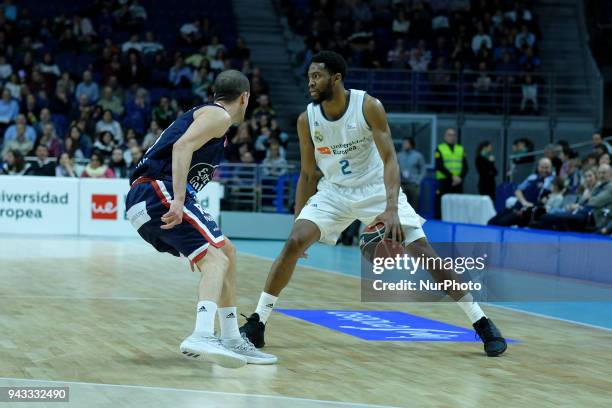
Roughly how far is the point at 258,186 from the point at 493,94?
5.49 meters

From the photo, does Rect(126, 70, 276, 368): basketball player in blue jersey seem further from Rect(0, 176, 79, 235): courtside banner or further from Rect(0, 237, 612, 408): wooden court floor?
Rect(0, 176, 79, 235): courtside banner

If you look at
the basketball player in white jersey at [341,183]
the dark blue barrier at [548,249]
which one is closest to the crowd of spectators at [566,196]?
the dark blue barrier at [548,249]

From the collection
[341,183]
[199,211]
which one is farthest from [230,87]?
[341,183]

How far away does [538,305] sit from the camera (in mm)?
10844

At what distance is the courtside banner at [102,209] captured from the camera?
18266mm

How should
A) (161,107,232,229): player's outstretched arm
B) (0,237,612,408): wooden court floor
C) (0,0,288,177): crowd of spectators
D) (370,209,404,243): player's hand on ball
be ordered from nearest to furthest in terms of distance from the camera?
(0,237,612,408): wooden court floor, (161,107,232,229): player's outstretched arm, (370,209,404,243): player's hand on ball, (0,0,288,177): crowd of spectators

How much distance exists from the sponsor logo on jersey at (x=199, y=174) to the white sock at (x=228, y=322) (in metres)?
0.76

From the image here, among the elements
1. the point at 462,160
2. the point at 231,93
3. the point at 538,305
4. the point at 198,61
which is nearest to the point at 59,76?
the point at 198,61

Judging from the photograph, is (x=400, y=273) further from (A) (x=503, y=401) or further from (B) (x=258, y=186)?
(B) (x=258, y=186)

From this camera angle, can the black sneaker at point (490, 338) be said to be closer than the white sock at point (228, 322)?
No

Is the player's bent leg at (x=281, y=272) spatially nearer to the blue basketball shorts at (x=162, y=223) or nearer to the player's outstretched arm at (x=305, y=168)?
the player's outstretched arm at (x=305, y=168)

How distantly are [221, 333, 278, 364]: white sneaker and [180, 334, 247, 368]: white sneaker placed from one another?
0.50 m

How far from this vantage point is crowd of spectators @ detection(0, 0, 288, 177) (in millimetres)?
19656

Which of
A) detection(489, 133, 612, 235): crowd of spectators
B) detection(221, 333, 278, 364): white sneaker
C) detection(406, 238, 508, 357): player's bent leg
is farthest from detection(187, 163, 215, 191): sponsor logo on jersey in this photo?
detection(489, 133, 612, 235): crowd of spectators
